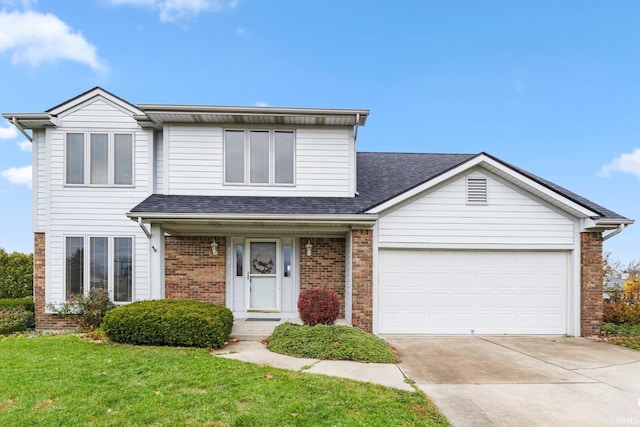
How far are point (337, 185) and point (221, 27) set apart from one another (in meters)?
8.24

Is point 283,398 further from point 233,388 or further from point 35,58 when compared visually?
point 35,58

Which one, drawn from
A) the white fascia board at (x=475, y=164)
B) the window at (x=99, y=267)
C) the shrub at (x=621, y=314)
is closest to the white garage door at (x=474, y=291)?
the white fascia board at (x=475, y=164)

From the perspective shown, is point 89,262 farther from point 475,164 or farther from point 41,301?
point 475,164

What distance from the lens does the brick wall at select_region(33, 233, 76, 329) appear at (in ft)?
32.1

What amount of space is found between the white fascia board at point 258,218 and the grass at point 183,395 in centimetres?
329

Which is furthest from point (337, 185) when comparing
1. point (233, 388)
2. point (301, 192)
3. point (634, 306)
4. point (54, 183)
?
point (634, 306)

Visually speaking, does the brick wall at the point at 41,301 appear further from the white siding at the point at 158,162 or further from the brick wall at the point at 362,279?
the brick wall at the point at 362,279

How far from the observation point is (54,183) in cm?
989

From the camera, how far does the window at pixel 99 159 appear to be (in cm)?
1000

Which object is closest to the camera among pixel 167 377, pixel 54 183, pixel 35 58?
pixel 167 377

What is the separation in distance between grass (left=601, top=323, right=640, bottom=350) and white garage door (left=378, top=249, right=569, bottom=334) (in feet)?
3.50

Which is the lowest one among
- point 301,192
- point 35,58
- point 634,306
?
point 634,306

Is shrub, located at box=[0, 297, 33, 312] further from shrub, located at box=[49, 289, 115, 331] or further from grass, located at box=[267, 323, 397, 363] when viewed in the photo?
grass, located at box=[267, 323, 397, 363]

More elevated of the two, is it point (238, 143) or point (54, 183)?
point (238, 143)
